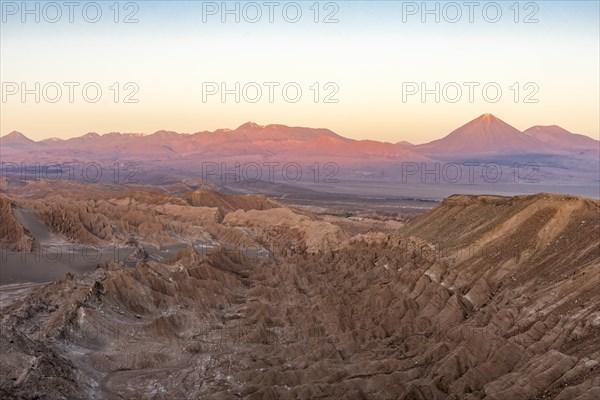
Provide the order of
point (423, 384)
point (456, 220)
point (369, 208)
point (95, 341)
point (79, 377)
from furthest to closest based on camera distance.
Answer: point (369, 208), point (456, 220), point (95, 341), point (79, 377), point (423, 384)

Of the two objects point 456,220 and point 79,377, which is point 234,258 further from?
point 79,377

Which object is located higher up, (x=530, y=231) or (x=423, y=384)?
(x=530, y=231)

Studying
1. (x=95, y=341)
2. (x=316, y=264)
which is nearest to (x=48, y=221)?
(x=316, y=264)

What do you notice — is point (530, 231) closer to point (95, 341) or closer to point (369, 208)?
point (95, 341)

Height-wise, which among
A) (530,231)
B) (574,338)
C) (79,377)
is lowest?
(79,377)

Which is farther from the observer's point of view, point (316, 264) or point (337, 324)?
point (316, 264)

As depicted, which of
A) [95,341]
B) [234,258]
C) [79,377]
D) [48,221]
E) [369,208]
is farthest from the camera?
[369,208]

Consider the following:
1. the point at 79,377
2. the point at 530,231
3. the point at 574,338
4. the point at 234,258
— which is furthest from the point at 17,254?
the point at 574,338
